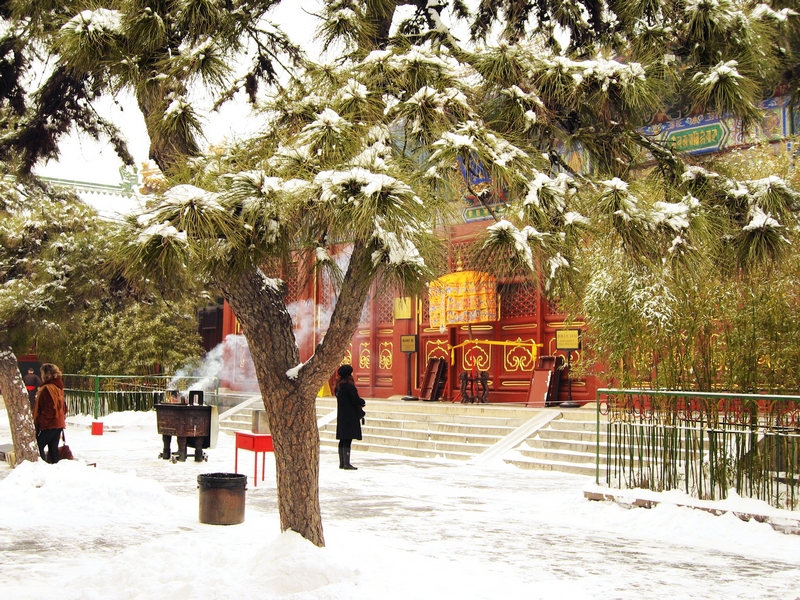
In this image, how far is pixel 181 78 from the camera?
4527mm

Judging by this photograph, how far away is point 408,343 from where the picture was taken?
20641mm

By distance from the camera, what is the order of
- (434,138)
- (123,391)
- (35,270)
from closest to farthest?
(434,138) → (35,270) → (123,391)

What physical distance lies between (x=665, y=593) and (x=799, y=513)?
2682 mm

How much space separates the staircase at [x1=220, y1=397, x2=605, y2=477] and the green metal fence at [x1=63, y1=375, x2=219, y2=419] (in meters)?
5.55

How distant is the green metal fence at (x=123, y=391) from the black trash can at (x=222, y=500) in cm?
1375

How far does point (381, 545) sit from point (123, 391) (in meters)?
17.0

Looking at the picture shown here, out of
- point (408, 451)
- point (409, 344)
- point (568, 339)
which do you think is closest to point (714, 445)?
point (408, 451)

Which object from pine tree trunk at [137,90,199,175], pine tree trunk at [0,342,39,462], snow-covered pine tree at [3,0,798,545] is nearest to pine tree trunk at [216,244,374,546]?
snow-covered pine tree at [3,0,798,545]

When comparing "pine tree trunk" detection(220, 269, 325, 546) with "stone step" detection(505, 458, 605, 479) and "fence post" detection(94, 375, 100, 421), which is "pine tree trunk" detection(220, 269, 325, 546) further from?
"fence post" detection(94, 375, 100, 421)

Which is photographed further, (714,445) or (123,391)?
(123,391)

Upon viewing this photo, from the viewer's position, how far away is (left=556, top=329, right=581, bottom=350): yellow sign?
17.0 metres

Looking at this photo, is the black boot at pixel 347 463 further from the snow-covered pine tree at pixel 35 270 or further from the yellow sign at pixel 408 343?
the yellow sign at pixel 408 343

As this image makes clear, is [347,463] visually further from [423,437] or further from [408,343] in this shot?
[408,343]

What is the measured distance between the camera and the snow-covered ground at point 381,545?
18.4ft
